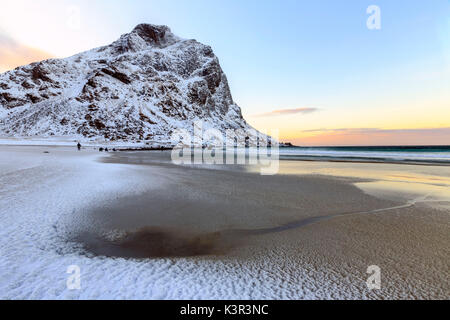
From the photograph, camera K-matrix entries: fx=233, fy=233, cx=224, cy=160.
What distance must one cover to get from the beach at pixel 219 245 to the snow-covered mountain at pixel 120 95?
10057 centimetres

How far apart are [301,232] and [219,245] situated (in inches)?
79.1

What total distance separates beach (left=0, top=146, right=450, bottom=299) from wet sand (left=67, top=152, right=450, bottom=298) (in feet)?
0.08

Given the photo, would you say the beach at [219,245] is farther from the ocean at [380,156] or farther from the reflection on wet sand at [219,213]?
the ocean at [380,156]

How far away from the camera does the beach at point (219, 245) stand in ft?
10.6

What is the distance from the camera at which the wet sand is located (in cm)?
381

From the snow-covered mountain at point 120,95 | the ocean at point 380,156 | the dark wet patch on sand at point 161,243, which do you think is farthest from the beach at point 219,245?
the snow-covered mountain at point 120,95

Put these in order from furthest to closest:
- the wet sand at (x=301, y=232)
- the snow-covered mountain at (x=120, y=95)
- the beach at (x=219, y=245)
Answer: the snow-covered mountain at (x=120, y=95), the wet sand at (x=301, y=232), the beach at (x=219, y=245)

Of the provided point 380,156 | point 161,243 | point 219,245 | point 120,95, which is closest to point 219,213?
point 219,245

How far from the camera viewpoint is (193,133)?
133m

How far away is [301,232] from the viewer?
544 centimetres

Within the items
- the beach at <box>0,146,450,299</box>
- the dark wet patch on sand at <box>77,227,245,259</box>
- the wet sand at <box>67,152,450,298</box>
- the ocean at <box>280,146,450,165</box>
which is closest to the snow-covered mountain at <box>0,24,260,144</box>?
the ocean at <box>280,146,450,165</box>

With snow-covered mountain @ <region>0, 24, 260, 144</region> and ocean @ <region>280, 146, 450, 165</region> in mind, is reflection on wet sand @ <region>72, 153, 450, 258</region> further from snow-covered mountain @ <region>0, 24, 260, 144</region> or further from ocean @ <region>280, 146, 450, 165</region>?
snow-covered mountain @ <region>0, 24, 260, 144</region>

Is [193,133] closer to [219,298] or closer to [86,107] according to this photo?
[86,107]

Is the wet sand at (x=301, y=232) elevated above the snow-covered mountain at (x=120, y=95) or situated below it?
below
